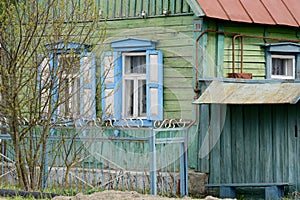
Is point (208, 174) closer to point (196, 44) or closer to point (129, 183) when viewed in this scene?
point (129, 183)

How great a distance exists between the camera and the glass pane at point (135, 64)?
48.1 feet

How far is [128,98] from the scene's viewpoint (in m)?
14.9

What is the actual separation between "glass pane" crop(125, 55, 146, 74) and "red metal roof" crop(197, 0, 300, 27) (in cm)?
191

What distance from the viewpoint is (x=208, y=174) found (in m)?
13.7

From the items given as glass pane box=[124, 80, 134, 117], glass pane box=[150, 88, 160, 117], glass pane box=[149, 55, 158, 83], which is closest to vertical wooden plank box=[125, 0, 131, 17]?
glass pane box=[149, 55, 158, 83]

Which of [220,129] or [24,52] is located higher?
[24,52]

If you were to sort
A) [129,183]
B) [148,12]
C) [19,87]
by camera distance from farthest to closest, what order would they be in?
1. [148,12]
2. [129,183]
3. [19,87]

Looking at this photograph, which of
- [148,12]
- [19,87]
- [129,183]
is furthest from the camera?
[148,12]

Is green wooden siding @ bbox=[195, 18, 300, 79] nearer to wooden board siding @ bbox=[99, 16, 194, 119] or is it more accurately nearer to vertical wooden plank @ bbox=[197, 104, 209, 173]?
wooden board siding @ bbox=[99, 16, 194, 119]

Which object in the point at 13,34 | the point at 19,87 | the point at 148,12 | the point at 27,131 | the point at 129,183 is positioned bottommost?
the point at 129,183

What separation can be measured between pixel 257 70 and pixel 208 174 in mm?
2687

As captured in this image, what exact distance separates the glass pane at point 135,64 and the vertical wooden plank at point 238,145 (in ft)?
7.74

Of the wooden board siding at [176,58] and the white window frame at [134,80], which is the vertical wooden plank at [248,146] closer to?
the wooden board siding at [176,58]

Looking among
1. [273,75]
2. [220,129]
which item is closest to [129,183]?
[220,129]
